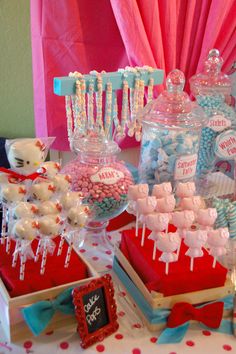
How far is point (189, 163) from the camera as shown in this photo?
3.76 feet

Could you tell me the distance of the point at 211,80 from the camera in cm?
132

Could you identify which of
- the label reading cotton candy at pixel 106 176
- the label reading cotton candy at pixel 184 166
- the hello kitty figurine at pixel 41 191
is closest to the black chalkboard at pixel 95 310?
the hello kitty figurine at pixel 41 191

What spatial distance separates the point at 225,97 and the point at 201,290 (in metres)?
0.74

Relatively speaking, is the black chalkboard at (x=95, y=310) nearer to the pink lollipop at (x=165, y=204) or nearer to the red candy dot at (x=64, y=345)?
the red candy dot at (x=64, y=345)

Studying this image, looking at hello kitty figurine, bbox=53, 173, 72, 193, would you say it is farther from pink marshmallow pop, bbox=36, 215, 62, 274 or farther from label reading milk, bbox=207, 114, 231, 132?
label reading milk, bbox=207, 114, 231, 132

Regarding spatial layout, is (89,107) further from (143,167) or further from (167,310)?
(167,310)

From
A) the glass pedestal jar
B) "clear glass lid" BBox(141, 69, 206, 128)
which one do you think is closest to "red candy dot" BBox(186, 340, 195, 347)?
the glass pedestal jar

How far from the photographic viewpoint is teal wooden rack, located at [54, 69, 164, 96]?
3.61 ft

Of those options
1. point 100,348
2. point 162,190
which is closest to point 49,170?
point 162,190

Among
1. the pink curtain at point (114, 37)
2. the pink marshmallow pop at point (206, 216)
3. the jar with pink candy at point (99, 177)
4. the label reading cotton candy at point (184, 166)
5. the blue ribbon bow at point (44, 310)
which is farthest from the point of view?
the pink curtain at point (114, 37)

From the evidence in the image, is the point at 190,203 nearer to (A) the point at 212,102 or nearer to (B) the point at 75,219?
(B) the point at 75,219

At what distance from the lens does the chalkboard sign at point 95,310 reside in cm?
75

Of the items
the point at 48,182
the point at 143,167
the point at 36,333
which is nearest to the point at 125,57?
the point at 143,167

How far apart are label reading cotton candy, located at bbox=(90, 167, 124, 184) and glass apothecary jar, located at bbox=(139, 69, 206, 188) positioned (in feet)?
0.57
